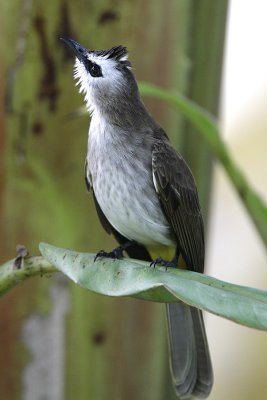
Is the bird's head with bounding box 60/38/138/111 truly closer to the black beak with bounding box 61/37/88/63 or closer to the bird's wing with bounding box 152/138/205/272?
the black beak with bounding box 61/37/88/63

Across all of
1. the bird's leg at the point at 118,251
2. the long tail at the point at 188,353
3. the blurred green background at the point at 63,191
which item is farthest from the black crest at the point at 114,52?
the long tail at the point at 188,353

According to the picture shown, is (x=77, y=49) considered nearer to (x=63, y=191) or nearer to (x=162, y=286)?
(x=63, y=191)

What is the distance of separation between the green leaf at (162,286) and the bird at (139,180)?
0.56 m

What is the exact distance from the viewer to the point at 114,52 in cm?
191

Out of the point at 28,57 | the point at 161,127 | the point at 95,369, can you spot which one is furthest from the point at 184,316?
the point at 28,57

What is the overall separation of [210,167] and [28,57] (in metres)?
0.54

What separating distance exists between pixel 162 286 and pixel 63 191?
82cm

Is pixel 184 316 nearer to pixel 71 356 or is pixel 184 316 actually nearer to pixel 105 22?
pixel 71 356

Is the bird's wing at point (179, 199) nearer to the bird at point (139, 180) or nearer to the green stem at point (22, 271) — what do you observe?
the bird at point (139, 180)

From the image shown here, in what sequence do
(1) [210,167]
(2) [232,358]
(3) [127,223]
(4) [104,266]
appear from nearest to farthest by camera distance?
(4) [104,266] → (3) [127,223] → (1) [210,167] → (2) [232,358]

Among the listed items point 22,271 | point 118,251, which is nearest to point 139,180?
point 118,251

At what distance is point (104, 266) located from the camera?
55.0 inches

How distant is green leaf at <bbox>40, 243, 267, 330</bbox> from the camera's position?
Result: 4.04 ft

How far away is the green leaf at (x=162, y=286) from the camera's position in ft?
4.04
